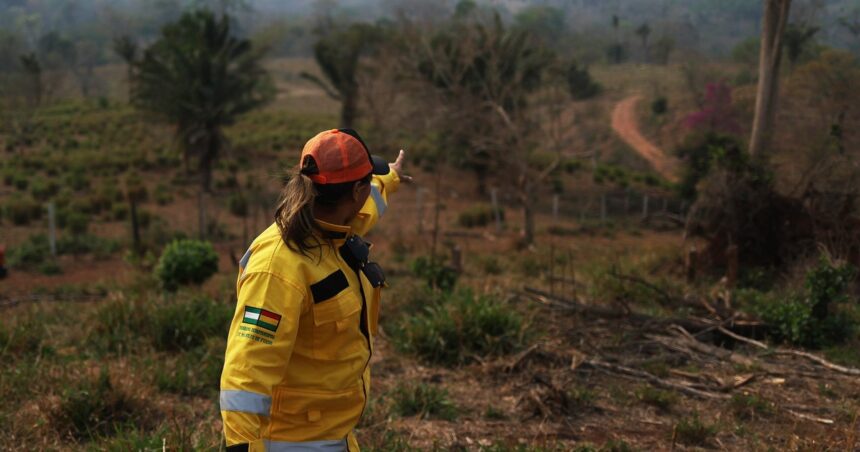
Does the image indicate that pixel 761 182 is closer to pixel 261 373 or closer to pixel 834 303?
pixel 834 303

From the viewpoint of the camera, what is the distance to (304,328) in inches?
98.5

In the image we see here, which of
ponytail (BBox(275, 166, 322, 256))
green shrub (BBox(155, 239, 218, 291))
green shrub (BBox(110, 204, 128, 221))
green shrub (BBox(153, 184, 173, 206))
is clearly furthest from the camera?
green shrub (BBox(153, 184, 173, 206))

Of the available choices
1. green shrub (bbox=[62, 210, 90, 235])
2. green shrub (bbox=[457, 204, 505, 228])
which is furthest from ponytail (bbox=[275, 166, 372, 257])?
green shrub (bbox=[457, 204, 505, 228])

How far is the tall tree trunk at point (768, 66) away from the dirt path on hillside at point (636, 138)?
20.8m

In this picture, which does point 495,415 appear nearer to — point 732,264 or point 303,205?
point 303,205

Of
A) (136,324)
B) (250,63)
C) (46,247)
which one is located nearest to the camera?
(136,324)

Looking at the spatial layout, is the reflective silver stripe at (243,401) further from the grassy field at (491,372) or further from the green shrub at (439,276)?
the green shrub at (439,276)

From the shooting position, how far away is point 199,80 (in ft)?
77.5

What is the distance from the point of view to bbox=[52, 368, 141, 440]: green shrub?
14.0 ft

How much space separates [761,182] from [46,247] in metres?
13.4

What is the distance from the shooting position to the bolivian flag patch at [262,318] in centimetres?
230

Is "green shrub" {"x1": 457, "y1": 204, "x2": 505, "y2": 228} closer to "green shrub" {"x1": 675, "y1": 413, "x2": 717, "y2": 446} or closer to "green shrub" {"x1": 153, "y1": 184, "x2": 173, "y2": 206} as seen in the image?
"green shrub" {"x1": 153, "y1": 184, "x2": 173, "y2": 206}

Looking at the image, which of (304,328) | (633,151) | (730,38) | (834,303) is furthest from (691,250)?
(730,38)

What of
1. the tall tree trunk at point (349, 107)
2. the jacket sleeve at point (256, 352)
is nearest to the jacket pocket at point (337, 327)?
the jacket sleeve at point (256, 352)
